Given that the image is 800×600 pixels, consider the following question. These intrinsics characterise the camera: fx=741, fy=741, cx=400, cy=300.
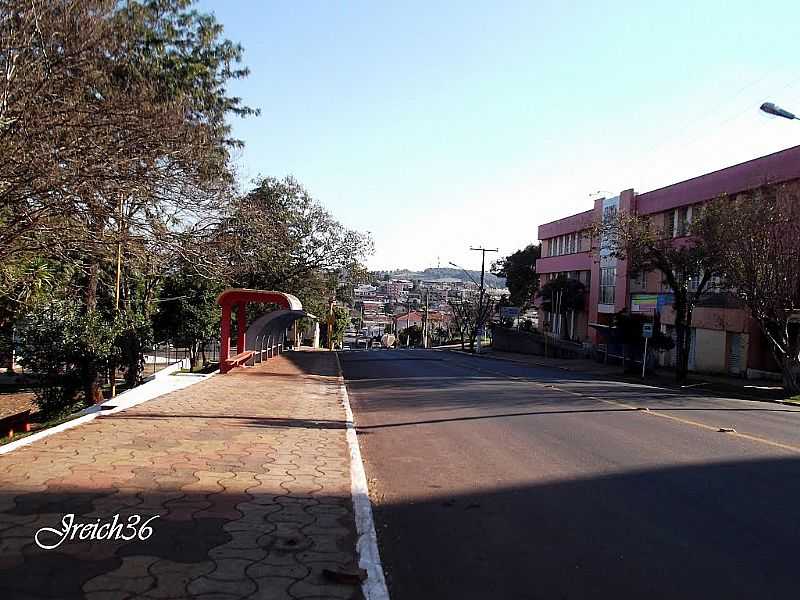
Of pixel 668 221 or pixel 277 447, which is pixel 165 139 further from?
pixel 668 221

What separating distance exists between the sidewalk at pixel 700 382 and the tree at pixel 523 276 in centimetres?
2974

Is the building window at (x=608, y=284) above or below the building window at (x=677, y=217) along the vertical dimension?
below

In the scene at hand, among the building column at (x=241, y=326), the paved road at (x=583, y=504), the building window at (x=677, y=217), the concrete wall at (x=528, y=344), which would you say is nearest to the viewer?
the paved road at (x=583, y=504)

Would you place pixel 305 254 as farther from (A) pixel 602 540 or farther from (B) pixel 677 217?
(A) pixel 602 540

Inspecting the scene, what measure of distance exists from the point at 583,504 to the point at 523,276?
6484cm

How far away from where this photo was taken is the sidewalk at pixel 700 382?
2308 centimetres

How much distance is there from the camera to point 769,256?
21.7 m

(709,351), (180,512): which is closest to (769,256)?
(709,351)

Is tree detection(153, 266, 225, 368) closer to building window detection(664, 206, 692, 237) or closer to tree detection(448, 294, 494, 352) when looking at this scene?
building window detection(664, 206, 692, 237)

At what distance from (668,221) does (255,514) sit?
3590 centimetres

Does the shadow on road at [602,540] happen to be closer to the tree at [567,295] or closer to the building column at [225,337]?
the building column at [225,337]

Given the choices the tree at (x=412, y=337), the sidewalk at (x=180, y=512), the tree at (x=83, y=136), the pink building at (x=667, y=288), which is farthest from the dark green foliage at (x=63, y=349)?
the tree at (x=412, y=337)

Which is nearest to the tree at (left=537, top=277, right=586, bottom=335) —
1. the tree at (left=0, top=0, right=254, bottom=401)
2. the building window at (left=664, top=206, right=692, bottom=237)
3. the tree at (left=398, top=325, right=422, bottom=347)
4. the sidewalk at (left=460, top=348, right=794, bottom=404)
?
the sidewalk at (left=460, top=348, right=794, bottom=404)

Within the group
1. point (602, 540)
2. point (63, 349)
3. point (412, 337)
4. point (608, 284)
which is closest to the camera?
point (602, 540)
